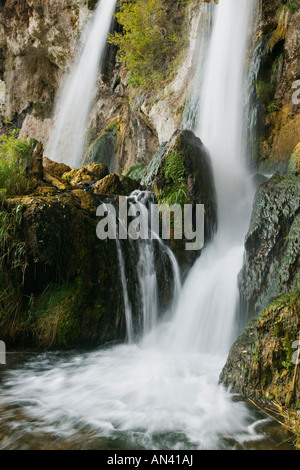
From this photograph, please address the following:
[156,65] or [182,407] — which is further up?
[156,65]

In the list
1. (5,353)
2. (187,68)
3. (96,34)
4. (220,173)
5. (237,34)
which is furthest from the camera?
(96,34)

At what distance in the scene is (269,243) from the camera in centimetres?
396

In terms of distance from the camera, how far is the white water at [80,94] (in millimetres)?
13484

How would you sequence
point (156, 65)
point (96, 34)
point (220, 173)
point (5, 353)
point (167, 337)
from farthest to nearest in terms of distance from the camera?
point (96, 34) → point (156, 65) → point (220, 173) → point (167, 337) → point (5, 353)

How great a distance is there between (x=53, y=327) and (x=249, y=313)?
233 centimetres

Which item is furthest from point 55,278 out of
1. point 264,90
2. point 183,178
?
point 264,90

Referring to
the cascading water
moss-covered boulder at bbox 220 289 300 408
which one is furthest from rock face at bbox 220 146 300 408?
the cascading water

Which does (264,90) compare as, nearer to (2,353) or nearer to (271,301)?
(271,301)

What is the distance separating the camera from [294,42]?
6.66 m

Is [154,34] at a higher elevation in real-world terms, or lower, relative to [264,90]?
higher

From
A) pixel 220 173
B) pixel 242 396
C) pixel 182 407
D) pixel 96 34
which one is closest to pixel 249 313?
pixel 242 396

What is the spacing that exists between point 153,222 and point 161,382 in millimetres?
2679

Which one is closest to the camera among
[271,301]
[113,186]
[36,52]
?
[271,301]

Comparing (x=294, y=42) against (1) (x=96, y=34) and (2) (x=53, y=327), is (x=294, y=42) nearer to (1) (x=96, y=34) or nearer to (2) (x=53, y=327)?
(2) (x=53, y=327)
